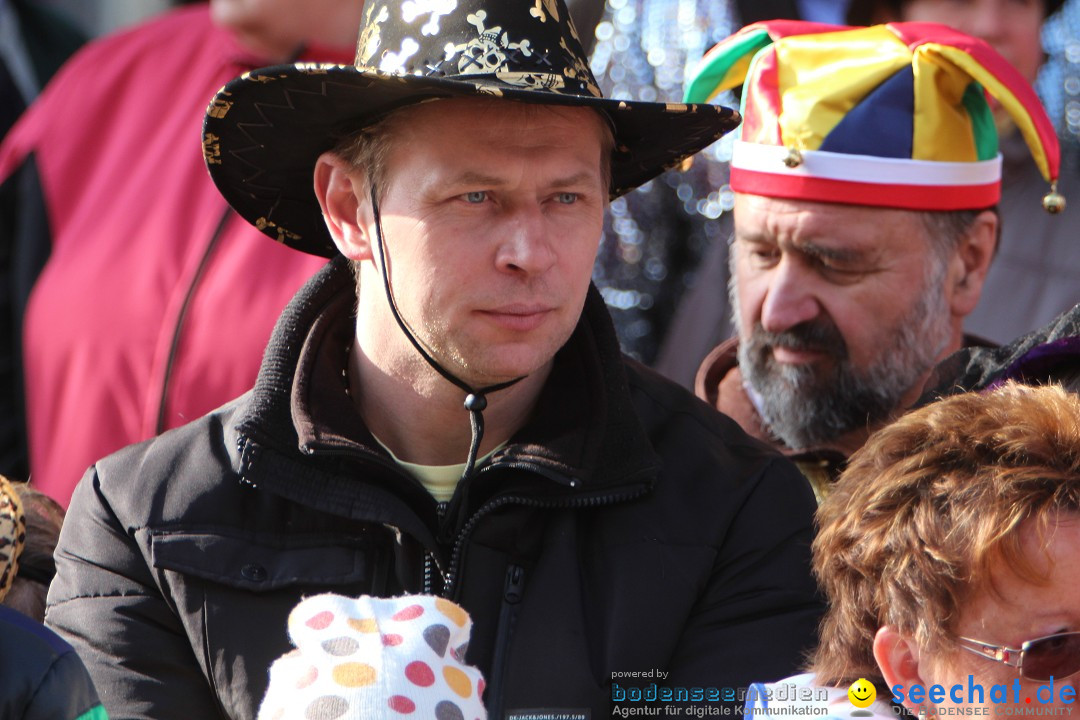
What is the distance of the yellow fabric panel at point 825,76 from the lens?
2947mm

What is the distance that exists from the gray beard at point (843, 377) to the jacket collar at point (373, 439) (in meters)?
0.55

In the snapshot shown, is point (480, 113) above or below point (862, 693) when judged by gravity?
above

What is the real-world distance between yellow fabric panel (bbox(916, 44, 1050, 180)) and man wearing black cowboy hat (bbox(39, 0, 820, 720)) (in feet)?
2.07

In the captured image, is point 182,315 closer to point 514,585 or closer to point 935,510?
point 514,585

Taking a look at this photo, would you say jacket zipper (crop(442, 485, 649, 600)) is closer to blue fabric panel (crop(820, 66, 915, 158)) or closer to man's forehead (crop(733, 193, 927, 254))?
man's forehead (crop(733, 193, 927, 254))

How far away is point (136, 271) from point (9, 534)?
57.5 inches

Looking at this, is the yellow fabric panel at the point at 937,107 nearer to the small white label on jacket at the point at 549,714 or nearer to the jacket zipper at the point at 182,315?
the small white label on jacket at the point at 549,714

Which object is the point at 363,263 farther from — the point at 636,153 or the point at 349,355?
the point at 636,153

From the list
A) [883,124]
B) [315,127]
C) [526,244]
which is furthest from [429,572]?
[883,124]

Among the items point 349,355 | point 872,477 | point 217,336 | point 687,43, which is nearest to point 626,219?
point 687,43

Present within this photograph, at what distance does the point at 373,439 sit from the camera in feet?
8.11

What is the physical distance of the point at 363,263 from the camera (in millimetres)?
2596

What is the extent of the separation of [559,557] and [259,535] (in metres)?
0.47

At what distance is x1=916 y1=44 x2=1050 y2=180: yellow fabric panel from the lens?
2863 millimetres
